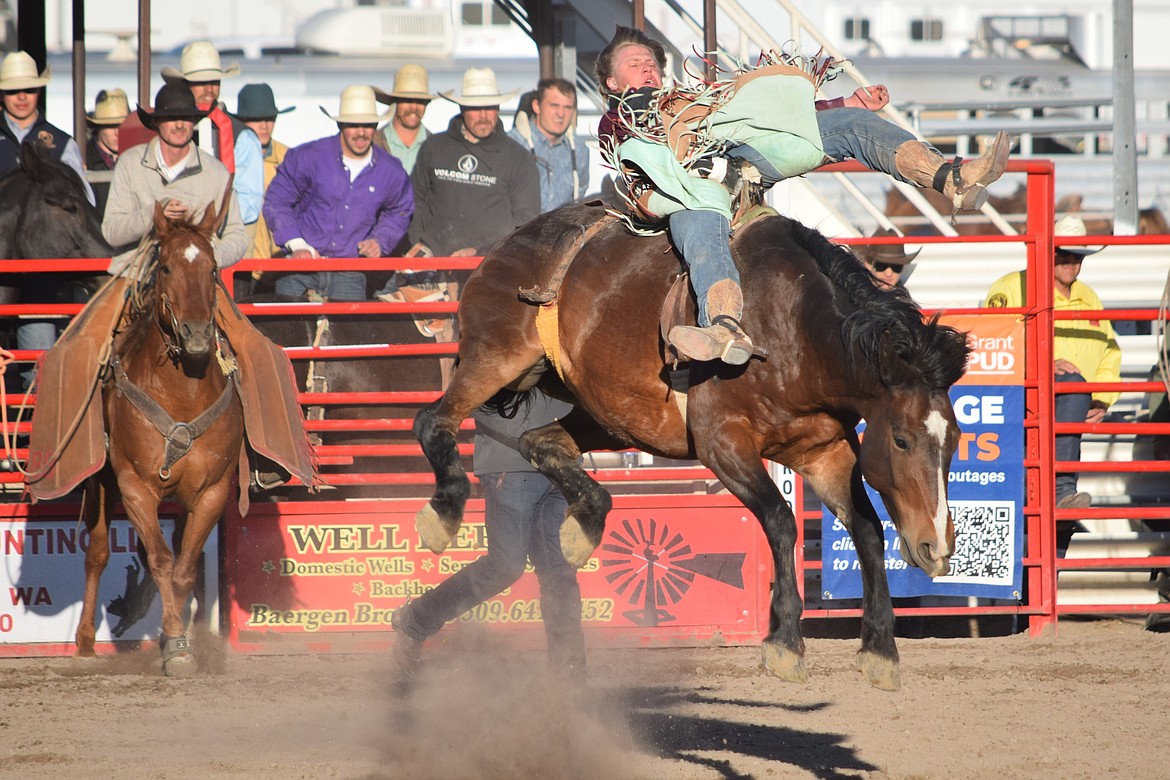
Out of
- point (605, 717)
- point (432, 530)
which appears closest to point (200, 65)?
point (432, 530)

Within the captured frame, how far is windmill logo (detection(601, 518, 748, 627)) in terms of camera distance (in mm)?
7473

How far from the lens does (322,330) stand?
7766 millimetres

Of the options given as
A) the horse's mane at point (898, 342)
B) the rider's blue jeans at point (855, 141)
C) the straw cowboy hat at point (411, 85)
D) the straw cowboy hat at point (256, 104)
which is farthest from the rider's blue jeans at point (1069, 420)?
the straw cowboy hat at point (256, 104)

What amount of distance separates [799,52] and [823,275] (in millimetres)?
908

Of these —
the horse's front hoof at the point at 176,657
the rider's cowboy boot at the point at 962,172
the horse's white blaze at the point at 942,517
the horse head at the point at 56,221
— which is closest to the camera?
the horse's white blaze at the point at 942,517

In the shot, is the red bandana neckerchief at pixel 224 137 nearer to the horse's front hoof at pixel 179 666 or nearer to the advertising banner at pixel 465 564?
the advertising banner at pixel 465 564

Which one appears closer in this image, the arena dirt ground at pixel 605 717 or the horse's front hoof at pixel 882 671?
the horse's front hoof at pixel 882 671

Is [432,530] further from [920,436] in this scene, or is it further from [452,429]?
[920,436]

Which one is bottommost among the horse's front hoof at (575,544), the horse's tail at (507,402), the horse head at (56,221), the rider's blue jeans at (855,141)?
the horse's front hoof at (575,544)

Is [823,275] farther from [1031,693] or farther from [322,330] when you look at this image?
[322,330]

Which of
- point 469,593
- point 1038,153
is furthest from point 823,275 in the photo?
point 1038,153

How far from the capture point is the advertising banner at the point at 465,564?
747 cm

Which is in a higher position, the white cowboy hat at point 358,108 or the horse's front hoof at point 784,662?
the white cowboy hat at point 358,108

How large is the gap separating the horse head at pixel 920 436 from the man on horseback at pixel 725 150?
0.45m
